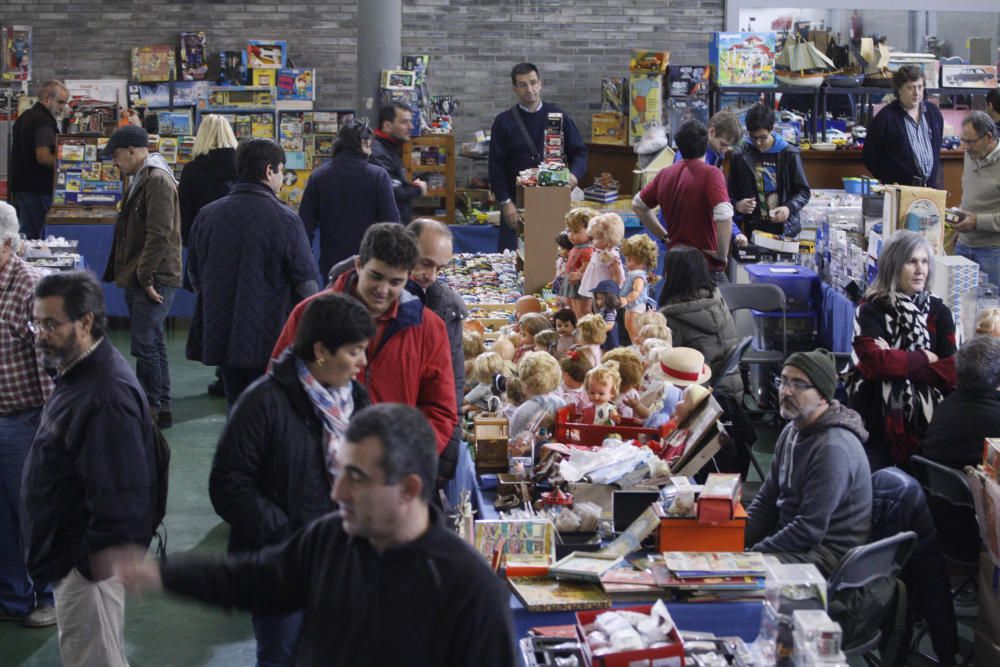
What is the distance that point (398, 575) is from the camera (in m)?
2.35

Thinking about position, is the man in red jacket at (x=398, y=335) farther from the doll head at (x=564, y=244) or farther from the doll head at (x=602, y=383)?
the doll head at (x=564, y=244)

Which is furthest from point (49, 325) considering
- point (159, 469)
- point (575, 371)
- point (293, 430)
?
point (575, 371)

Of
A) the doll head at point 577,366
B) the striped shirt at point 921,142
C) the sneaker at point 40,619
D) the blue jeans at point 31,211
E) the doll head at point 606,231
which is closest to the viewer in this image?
the sneaker at point 40,619

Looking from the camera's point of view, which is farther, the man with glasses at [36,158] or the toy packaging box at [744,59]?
the toy packaging box at [744,59]

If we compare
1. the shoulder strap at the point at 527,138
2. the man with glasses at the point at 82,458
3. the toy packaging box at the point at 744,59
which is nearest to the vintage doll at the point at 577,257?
the shoulder strap at the point at 527,138

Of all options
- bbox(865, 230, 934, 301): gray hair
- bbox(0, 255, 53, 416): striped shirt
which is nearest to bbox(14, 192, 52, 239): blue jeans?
bbox(0, 255, 53, 416): striped shirt

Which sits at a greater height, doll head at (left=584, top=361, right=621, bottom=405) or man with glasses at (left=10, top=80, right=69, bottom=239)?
man with glasses at (left=10, top=80, right=69, bottom=239)

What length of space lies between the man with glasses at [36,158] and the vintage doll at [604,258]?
617cm

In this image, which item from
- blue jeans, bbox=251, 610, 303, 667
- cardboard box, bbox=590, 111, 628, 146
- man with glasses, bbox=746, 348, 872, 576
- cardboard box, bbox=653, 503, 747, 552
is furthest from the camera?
cardboard box, bbox=590, 111, 628, 146

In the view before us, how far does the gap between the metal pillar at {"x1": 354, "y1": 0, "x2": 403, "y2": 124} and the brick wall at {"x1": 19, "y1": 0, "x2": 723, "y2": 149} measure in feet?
7.38

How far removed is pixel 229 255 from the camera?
5621mm

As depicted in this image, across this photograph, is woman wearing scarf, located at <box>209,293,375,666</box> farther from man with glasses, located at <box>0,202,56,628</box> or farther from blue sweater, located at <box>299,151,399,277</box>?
blue sweater, located at <box>299,151,399,277</box>

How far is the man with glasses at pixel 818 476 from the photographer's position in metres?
4.09

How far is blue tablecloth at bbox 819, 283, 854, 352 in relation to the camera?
7.60 meters
